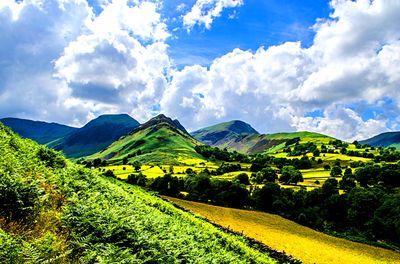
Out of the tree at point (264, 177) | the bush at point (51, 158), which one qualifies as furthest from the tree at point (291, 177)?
the bush at point (51, 158)

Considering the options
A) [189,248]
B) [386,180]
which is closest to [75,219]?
[189,248]

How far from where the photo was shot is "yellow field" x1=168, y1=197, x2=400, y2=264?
2114 inches

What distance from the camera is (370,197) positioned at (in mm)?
109562

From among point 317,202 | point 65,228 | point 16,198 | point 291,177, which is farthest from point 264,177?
point 16,198

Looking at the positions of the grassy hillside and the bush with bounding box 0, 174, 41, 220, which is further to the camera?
the bush with bounding box 0, 174, 41, 220

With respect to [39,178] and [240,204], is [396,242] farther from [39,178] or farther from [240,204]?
[39,178]

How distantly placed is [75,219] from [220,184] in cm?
10122

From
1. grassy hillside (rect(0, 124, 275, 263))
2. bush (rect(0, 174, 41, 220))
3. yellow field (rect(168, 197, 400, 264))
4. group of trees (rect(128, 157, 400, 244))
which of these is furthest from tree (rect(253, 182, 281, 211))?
bush (rect(0, 174, 41, 220))

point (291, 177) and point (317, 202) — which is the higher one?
point (291, 177)

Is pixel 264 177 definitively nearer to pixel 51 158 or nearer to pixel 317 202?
pixel 317 202

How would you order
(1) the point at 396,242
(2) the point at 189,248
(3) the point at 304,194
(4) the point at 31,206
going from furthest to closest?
(3) the point at 304,194
(1) the point at 396,242
(2) the point at 189,248
(4) the point at 31,206

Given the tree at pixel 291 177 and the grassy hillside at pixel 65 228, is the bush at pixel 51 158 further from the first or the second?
the tree at pixel 291 177

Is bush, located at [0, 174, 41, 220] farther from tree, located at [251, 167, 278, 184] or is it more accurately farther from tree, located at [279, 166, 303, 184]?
tree, located at [279, 166, 303, 184]

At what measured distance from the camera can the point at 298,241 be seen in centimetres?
6144
